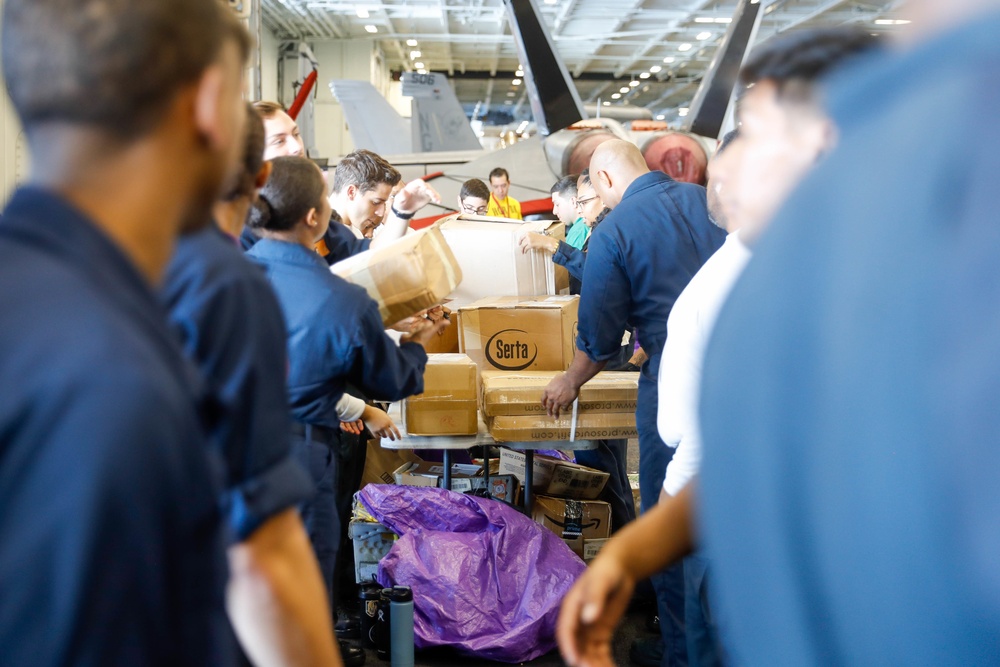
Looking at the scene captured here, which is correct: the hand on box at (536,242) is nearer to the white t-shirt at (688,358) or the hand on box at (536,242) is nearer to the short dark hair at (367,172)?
the short dark hair at (367,172)

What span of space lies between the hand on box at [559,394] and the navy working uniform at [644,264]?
0.62ft

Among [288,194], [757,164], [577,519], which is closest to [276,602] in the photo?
[757,164]

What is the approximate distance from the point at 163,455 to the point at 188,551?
0.10m

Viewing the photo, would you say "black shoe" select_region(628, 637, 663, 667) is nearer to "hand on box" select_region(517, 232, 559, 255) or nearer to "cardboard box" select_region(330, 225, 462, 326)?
"cardboard box" select_region(330, 225, 462, 326)

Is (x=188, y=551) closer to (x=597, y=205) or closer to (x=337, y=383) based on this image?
(x=337, y=383)

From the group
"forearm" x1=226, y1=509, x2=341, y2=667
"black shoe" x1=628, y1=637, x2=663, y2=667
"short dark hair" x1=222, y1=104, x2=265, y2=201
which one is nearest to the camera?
"forearm" x1=226, y1=509, x2=341, y2=667

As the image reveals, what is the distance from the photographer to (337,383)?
2268 millimetres

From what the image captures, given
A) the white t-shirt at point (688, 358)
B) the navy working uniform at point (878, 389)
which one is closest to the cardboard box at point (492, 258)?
the white t-shirt at point (688, 358)

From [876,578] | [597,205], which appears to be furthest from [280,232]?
[597,205]

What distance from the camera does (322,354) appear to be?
2.16 meters

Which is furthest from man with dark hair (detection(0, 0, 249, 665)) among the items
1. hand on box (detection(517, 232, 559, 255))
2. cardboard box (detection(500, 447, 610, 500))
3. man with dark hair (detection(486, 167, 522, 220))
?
man with dark hair (detection(486, 167, 522, 220))

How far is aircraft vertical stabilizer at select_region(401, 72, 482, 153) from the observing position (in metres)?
15.5

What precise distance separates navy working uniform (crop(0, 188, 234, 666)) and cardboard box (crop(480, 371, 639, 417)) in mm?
2705

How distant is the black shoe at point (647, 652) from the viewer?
10.6 ft
